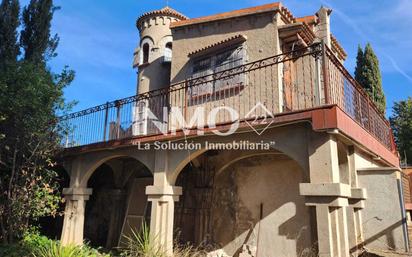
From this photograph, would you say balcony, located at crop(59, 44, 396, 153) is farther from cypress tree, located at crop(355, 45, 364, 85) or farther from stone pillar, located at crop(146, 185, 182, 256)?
cypress tree, located at crop(355, 45, 364, 85)

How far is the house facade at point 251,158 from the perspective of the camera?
5727 millimetres

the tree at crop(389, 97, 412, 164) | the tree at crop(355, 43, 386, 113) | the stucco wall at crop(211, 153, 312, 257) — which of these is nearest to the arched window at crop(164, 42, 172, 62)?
the stucco wall at crop(211, 153, 312, 257)

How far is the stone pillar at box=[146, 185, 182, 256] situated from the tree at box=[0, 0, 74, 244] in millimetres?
3504

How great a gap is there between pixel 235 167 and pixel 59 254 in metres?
4.96

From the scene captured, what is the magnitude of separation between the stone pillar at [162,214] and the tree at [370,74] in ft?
56.3

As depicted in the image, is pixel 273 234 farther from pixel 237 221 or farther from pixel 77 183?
pixel 77 183

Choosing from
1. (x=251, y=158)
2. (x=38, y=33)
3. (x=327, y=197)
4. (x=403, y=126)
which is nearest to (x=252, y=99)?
(x=251, y=158)

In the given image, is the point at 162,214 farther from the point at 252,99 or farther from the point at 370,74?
the point at 370,74

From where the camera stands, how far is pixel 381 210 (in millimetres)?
7359

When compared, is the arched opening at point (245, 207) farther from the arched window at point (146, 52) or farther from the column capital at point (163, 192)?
the arched window at point (146, 52)

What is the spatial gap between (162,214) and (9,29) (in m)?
8.14

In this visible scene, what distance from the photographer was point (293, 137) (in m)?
5.89

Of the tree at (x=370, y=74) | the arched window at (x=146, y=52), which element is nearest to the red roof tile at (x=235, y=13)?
the arched window at (x=146, y=52)

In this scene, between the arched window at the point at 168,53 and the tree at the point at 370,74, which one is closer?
the arched window at the point at 168,53
